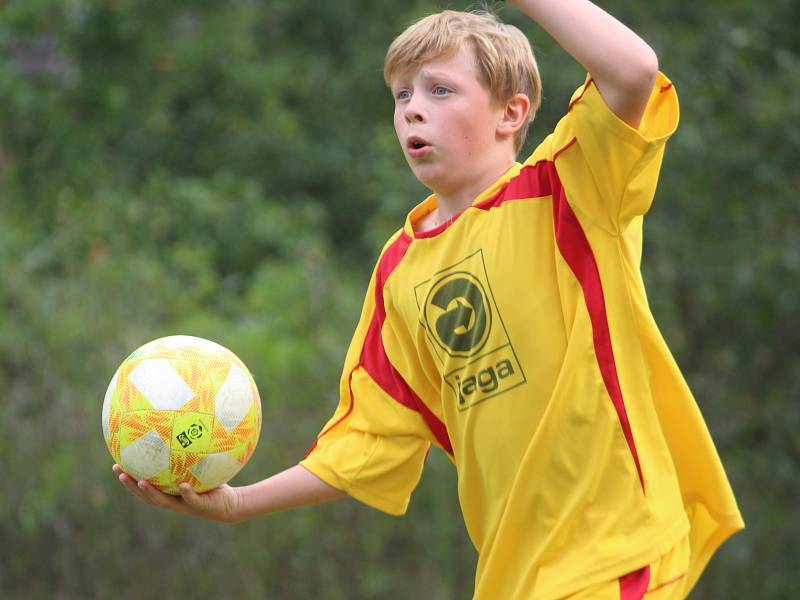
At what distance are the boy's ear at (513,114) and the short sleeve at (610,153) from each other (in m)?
0.30

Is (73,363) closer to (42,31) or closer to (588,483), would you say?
(588,483)

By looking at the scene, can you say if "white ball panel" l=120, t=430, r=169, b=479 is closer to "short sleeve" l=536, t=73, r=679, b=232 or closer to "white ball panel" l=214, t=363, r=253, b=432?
"white ball panel" l=214, t=363, r=253, b=432

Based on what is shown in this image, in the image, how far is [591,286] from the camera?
117 inches

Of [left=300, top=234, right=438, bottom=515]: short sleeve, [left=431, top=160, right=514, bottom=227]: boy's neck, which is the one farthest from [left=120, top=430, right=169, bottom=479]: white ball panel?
[left=431, top=160, right=514, bottom=227]: boy's neck

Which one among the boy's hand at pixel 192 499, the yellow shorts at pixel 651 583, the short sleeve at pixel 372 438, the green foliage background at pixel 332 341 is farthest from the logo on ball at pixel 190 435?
the green foliage background at pixel 332 341

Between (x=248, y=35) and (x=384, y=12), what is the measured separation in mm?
1283

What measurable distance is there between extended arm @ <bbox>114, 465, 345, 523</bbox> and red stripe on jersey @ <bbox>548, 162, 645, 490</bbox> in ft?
2.85

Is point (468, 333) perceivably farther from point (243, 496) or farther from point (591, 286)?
point (243, 496)

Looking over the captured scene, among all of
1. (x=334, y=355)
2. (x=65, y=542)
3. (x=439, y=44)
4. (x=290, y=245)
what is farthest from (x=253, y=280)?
Result: (x=439, y=44)

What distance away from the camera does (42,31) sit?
10.5 m

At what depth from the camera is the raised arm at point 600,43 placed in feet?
8.58

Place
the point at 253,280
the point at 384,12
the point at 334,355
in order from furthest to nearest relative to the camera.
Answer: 1. the point at 384,12
2. the point at 253,280
3. the point at 334,355

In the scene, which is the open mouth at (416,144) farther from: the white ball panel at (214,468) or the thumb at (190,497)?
the thumb at (190,497)

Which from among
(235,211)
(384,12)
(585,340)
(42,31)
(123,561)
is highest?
(42,31)
